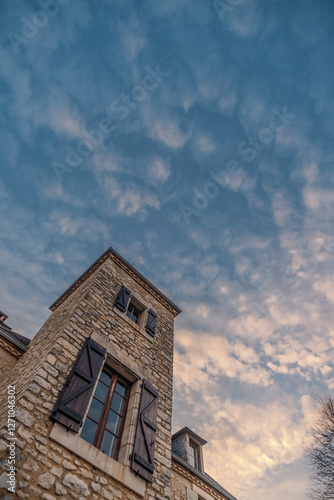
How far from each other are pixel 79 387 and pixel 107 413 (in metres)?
0.91

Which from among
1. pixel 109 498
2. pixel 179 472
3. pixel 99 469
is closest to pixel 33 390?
pixel 99 469

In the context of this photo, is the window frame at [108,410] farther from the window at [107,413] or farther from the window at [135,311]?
the window at [135,311]

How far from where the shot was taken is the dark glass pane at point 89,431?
4.51 metres

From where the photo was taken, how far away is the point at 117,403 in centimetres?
555

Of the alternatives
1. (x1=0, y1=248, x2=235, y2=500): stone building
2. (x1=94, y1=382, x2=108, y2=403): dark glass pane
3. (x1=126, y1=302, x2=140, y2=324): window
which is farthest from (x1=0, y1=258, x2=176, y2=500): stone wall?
(x1=126, y1=302, x2=140, y2=324): window

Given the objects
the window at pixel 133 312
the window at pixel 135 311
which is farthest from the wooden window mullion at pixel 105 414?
the window at pixel 133 312

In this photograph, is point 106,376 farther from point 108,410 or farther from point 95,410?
point 95,410

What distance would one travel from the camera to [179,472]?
23.4ft

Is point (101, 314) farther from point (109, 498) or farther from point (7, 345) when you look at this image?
point (109, 498)

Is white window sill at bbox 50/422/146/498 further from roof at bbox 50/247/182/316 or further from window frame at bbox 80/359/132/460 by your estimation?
roof at bbox 50/247/182/316

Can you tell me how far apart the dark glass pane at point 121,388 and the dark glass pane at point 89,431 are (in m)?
1.05

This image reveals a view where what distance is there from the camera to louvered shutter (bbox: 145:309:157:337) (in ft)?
25.9

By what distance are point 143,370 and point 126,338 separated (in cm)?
85

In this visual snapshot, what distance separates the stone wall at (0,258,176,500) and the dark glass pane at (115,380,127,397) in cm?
29
